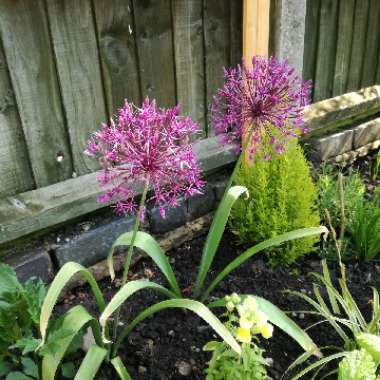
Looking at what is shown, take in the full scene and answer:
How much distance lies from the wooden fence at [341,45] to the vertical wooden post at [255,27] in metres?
0.76

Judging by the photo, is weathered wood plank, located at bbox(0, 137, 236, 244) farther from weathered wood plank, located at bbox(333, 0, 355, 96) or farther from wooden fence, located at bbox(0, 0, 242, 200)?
weathered wood plank, located at bbox(333, 0, 355, 96)

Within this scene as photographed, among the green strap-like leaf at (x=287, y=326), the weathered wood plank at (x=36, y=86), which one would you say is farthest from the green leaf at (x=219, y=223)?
the weathered wood plank at (x=36, y=86)

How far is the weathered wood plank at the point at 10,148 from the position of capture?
1890 millimetres

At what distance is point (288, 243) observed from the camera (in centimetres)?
241

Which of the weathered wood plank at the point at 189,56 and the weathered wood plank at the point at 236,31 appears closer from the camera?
the weathered wood plank at the point at 189,56

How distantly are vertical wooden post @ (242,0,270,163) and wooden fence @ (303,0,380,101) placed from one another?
76 centimetres

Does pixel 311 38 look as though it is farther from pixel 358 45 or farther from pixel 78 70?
pixel 78 70

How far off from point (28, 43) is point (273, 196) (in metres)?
1.48

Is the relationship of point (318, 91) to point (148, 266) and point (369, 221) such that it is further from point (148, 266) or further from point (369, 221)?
point (148, 266)

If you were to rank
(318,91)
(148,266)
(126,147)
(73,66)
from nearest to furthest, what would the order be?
(126,147) < (73,66) < (148,266) < (318,91)

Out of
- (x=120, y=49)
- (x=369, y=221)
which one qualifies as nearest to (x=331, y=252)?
(x=369, y=221)

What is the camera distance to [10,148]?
1.99 metres

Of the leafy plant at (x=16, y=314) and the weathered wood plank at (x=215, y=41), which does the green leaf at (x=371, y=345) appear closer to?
the leafy plant at (x=16, y=314)

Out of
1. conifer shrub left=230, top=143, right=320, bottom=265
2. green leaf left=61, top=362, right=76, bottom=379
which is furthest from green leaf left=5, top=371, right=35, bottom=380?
conifer shrub left=230, top=143, right=320, bottom=265
